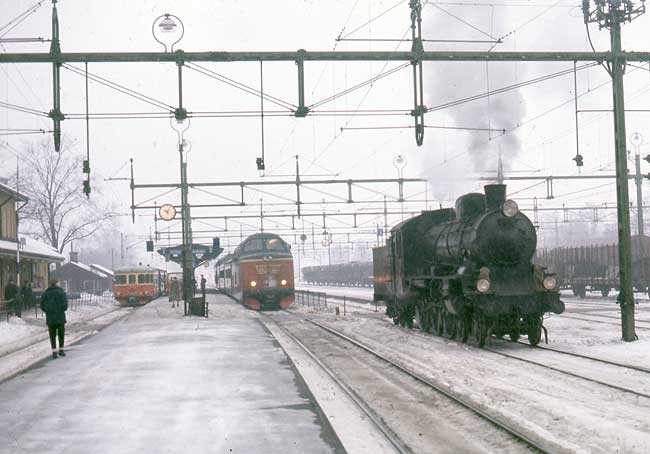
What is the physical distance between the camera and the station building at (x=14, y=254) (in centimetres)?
3519

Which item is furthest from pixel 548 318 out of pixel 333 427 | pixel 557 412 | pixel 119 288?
pixel 119 288

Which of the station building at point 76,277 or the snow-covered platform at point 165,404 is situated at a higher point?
the station building at point 76,277

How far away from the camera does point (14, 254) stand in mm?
31797

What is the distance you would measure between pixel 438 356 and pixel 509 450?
26.1 ft

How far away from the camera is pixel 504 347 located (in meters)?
16.7

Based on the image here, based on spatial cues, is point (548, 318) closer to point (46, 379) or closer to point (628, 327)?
point (628, 327)

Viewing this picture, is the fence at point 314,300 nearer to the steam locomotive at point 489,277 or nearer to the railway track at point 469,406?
the steam locomotive at point 489,277

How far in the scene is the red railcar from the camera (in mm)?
35469

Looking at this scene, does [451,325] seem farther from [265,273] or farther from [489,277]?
[265,273]

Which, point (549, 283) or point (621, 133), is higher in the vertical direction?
point (621, 133)

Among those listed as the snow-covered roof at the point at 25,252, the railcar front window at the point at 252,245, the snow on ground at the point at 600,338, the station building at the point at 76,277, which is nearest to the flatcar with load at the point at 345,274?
the station building at the point at 76,277

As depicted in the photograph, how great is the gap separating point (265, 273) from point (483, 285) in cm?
2070

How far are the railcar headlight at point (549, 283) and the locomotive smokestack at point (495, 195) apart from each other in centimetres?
185

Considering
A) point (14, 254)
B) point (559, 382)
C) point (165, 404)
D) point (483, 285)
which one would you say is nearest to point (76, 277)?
point (14, 254)
